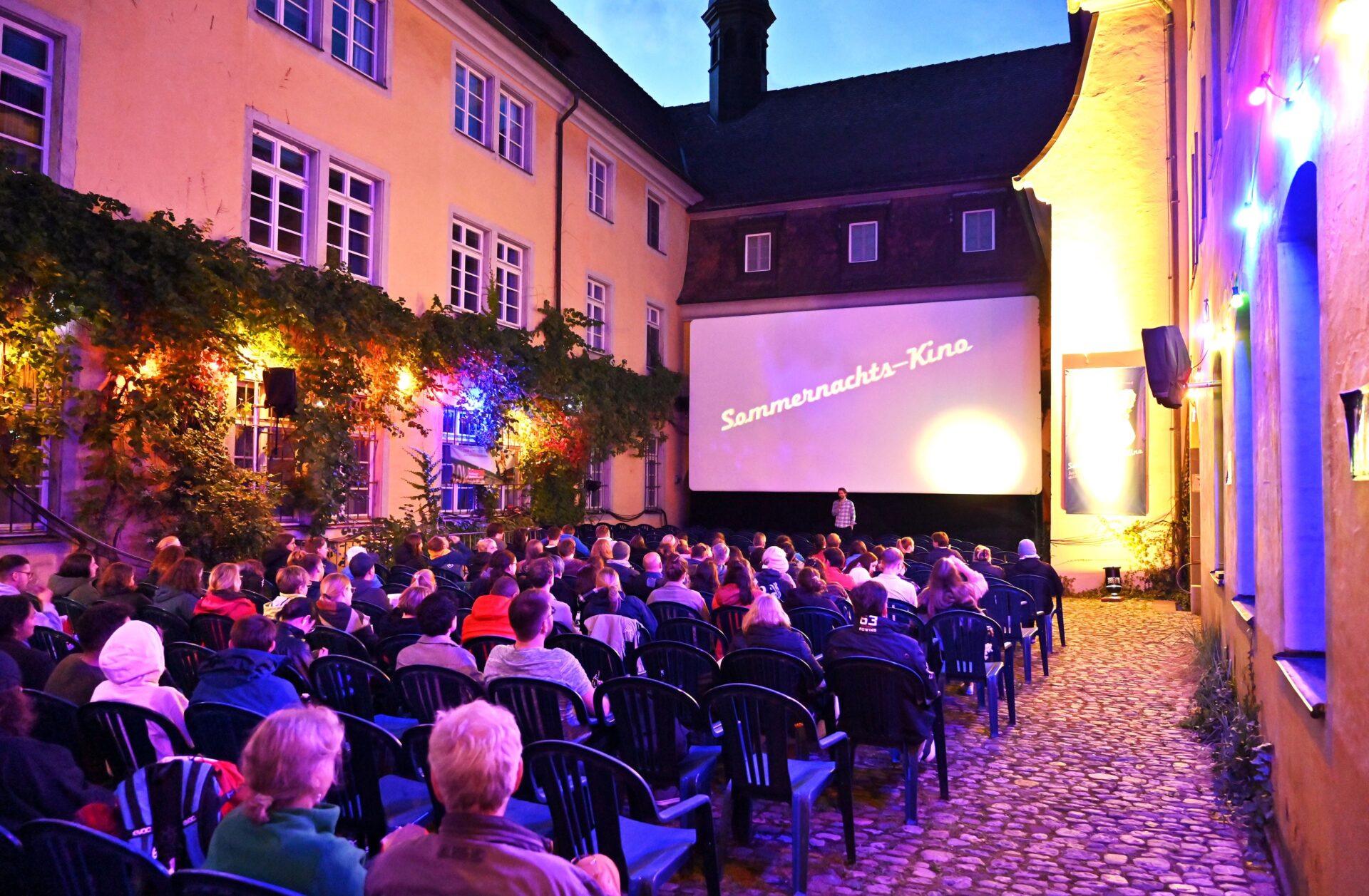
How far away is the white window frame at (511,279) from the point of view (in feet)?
46.7

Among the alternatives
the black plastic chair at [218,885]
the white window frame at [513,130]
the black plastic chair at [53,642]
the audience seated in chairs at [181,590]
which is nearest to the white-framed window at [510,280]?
the white window frame at [513,130]

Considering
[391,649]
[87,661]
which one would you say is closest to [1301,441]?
[391,649]

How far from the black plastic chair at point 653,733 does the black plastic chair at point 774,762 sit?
15cm

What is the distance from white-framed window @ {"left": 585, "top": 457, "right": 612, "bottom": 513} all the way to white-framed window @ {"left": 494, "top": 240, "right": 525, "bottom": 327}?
274 centimetres

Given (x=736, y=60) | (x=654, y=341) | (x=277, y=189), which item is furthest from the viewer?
(x=736, y=60)

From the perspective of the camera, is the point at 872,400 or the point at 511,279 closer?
the point at 511,279

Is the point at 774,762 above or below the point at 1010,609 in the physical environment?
below

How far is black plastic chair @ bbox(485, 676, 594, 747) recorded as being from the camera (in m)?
3.75

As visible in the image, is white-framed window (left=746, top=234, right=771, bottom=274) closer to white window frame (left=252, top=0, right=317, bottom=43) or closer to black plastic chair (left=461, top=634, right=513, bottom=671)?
white window frame (left=252, top=0, right=317, bottom=43)

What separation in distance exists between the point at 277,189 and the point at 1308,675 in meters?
10.3

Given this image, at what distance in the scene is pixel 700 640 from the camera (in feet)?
17.7

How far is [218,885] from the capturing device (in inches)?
70.6

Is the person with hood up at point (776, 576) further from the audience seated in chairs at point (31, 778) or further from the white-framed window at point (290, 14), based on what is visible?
the white-framed window at point (290, 14)

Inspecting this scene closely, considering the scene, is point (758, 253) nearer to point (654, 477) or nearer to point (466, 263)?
point (654, 477)
